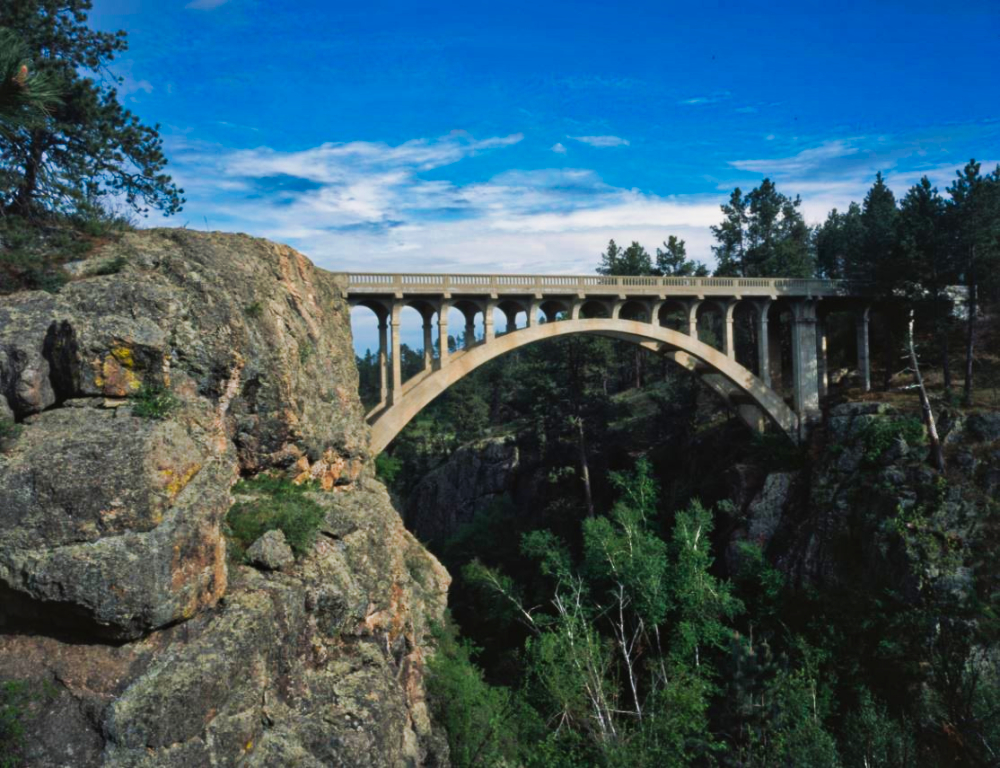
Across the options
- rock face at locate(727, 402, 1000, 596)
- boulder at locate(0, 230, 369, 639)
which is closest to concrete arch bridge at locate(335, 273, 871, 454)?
rock face at locate(727, 402, 1000, 596)

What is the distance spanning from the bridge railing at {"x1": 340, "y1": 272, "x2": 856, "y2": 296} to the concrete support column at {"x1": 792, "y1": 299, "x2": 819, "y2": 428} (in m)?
0.84

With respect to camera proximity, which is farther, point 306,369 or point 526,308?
point 526,308

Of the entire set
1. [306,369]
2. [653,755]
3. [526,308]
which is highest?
[526,308]

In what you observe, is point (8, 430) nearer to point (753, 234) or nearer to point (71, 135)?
point (71, 135)

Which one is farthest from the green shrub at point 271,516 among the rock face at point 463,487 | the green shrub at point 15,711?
the rock face at point 463,487

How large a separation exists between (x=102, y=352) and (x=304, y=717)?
6629 millimetres

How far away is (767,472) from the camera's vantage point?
2692 cm

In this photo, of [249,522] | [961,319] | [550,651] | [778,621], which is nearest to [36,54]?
[249,522]

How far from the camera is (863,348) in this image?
92.9ft

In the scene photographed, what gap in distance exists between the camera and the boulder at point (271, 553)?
1198 cm

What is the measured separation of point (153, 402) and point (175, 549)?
252 centimetres

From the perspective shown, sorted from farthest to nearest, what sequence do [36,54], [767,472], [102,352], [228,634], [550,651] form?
1. [767,472]
2. [550,651]
3. [36,54]
4. [102,352]
5. [228,634]

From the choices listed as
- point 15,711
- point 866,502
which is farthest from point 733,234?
point 15,711

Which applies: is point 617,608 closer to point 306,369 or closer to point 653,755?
point 653,755
